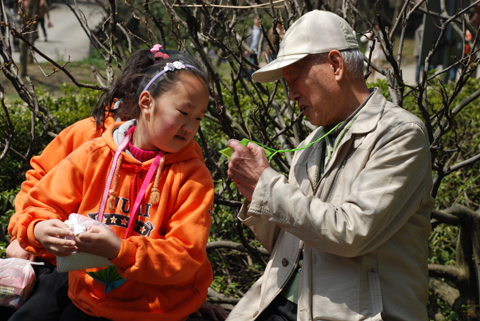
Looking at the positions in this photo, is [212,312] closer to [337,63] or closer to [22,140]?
[337,63]

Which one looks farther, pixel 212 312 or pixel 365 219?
pixel 212 312

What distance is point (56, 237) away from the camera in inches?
76.2

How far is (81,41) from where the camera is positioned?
67.5 feet

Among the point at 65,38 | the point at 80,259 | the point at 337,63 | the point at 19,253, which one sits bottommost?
the point at 65,38

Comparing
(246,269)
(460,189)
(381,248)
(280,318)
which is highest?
(381,248)

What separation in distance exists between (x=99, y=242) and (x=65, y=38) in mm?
20859

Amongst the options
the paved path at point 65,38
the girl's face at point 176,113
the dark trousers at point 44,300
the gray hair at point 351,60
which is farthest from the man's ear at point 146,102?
the paved path at point 65,38

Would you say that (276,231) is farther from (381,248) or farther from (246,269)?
(246,269)

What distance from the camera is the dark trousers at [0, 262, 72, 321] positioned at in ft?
7.29

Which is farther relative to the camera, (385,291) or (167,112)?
(167,112)

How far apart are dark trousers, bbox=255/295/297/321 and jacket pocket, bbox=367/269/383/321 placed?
1.30 ft

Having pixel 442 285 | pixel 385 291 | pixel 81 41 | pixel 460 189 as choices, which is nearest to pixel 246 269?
pixel 442 285

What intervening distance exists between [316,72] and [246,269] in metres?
2.82

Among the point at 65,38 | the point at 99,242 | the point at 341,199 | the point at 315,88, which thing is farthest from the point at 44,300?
the point at 65,38
